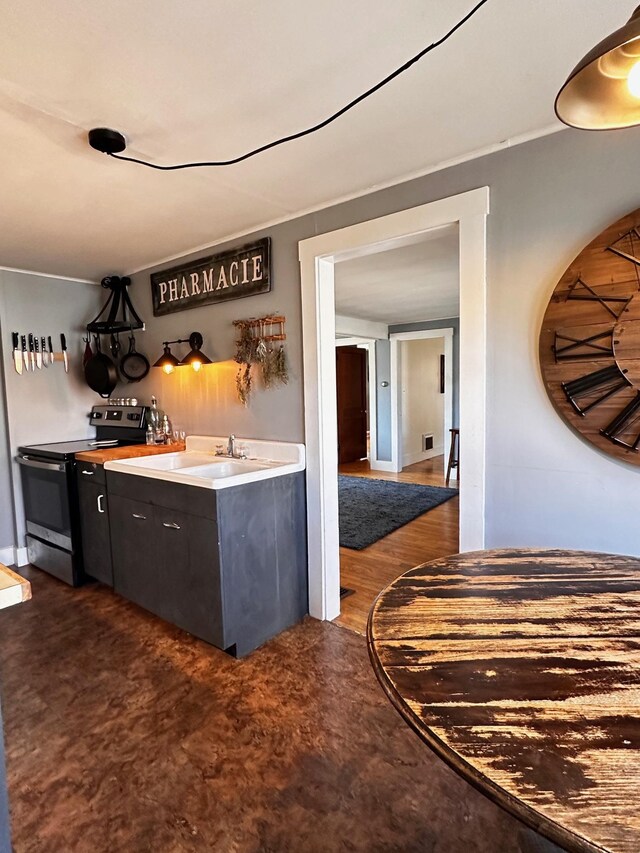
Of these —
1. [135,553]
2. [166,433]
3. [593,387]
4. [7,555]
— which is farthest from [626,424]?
[7,555]

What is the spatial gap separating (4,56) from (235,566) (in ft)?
6.64

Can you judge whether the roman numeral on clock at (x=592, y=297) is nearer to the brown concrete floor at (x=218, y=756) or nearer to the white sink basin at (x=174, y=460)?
the brown concrete floor at (x=218, y=756)

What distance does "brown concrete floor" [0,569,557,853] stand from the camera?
4.47 ft

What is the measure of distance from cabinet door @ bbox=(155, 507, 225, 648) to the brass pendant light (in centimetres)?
196

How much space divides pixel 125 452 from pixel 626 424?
282 cm

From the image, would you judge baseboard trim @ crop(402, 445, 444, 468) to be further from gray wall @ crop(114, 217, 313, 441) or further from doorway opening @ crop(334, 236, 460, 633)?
gray wall @ crop(114, 217, 313, 441)

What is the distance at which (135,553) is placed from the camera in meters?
2.64

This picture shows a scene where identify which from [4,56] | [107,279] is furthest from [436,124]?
[107,279]

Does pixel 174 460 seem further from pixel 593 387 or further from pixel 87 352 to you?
pixel 593 387

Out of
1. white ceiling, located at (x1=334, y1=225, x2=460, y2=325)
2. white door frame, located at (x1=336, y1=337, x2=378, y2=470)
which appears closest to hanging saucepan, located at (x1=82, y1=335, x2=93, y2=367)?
white ceiling, located at (x1=334, y1=225, x2=460, y2=325)

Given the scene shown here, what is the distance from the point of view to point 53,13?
1096 mm

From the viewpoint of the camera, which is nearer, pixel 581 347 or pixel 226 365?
pixel 581 347

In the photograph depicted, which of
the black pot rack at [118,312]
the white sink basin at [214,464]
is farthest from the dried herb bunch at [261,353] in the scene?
the black pot rack at [118,312]

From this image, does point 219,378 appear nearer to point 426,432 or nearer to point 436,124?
point 436,124
